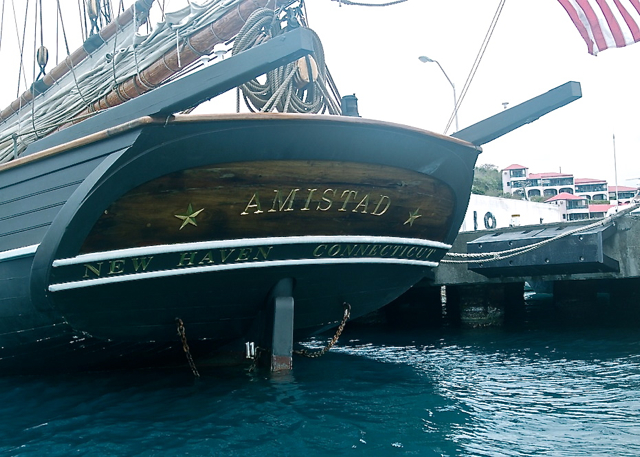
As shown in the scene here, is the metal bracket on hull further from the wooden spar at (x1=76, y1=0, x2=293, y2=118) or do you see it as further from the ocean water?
the wooden spar at (x1=76, y1=0, x2=293, y2=118)

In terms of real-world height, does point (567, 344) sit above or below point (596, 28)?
below

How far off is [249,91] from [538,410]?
4.57 m

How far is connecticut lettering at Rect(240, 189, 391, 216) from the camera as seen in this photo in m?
5.95

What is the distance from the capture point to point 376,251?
6.91 meters

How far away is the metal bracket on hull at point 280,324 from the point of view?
657 cm

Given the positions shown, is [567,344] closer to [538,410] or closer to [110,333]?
[538,410]

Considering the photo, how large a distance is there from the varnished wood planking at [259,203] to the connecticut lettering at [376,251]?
0.16m

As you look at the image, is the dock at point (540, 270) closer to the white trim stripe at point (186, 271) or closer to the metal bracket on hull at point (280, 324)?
the white trim stripe at point (186, 271)

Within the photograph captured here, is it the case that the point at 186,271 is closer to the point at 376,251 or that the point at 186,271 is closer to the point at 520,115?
the point at 376,251

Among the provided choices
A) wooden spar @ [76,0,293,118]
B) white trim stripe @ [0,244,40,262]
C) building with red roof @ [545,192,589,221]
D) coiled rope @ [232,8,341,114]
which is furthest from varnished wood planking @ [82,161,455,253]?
building with red roof @ [545,192,589,221]

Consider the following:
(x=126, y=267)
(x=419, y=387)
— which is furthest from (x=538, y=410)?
(x=126, y=267)

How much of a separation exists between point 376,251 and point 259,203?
1.61 meters

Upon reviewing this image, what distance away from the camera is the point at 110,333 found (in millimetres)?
6293

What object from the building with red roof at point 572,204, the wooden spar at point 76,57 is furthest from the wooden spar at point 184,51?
the building with red roof at point 572,204
